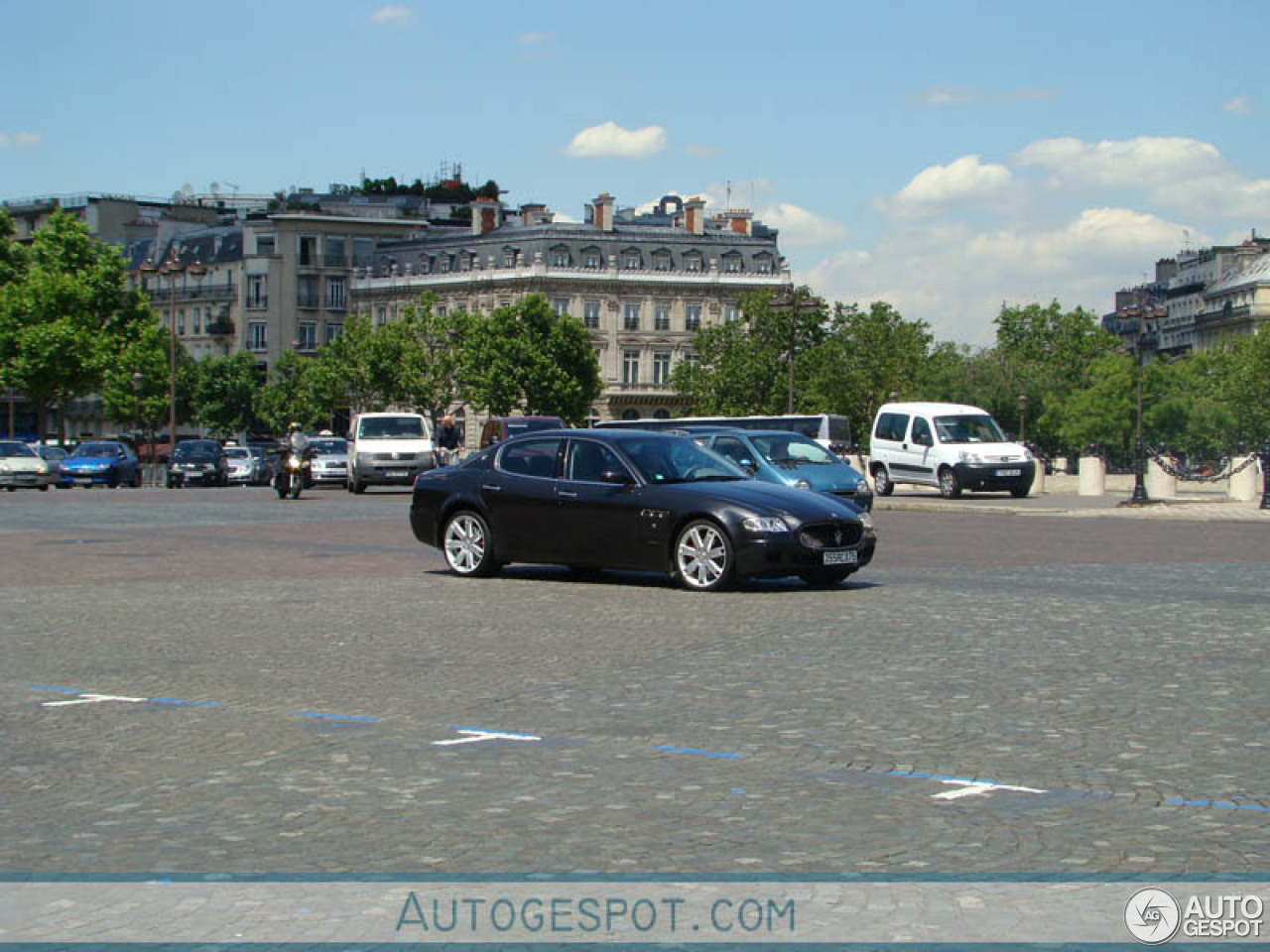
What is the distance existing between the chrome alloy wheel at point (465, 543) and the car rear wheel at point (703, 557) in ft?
7.72

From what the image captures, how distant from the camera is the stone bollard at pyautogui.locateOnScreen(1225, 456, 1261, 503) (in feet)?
128

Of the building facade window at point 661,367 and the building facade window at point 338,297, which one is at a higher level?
the building facade window at point 338,297

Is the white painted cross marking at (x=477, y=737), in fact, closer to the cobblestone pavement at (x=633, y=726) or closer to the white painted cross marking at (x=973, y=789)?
the cobblestone pavement at (x=633, y=726)

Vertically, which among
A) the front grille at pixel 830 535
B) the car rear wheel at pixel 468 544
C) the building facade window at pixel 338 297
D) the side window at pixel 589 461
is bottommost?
the car rear wheel at pixel 468 544

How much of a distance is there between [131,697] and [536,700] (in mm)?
2139

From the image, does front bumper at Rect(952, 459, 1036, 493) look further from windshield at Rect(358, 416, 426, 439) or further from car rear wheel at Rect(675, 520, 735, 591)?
car rear wheel at Rect(675, 520, 735, 591)

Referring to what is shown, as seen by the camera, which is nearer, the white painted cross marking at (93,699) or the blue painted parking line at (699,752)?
the blue painted parking line at (699,752)

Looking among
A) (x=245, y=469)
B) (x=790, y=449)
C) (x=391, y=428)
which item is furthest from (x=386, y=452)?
(x=245, y=469)

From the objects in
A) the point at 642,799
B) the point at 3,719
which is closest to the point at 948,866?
the point at 642,799

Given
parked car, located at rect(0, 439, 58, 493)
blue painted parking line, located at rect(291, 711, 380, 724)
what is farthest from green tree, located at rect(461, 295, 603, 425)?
blue painted parking line, located at rect(291, 711, 380, 724)

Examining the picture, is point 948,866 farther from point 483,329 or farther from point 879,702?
point 483,329

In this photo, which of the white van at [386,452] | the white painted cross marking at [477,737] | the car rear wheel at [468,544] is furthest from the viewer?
the white van at [386,452]

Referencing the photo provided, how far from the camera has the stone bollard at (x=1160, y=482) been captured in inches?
1690

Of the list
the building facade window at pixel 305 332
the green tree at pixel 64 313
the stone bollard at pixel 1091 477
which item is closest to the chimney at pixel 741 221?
the building facade window at pixel 305 332
